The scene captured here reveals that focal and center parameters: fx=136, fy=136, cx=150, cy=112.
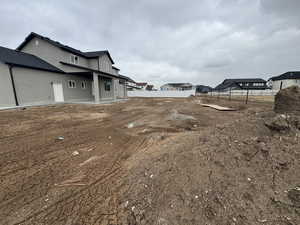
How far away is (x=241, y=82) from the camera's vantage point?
54219mm

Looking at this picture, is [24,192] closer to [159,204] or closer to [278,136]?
[159,204]

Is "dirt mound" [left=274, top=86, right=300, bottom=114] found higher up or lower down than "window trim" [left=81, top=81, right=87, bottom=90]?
lower down

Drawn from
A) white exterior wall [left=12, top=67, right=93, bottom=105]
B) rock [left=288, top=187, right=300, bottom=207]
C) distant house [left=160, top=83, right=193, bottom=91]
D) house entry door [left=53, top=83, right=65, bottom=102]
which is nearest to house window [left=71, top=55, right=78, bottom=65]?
white exterior wall [left=12, top=67, right=93, bottom=105]

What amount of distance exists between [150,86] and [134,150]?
69.2 m

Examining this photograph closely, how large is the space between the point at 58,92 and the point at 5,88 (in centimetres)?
395

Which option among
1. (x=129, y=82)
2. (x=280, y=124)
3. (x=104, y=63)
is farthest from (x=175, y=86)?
(x=280, y=124)

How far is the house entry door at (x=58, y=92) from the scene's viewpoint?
42.4ft

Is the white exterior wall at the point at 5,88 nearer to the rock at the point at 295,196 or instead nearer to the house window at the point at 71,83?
the house window at the point at 71,83

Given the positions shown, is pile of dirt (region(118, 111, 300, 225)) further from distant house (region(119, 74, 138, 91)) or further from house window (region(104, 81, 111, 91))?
distant house (region(119, 74, 138, 91))

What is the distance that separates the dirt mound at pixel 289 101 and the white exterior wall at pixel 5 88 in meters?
14.8

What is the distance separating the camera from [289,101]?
11.9 ft

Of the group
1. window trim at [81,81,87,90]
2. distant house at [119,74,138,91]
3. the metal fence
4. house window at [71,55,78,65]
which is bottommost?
the metal fence

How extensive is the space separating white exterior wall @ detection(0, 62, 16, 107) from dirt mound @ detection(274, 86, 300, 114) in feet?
48.5

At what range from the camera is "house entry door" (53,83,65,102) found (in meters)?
12.9
